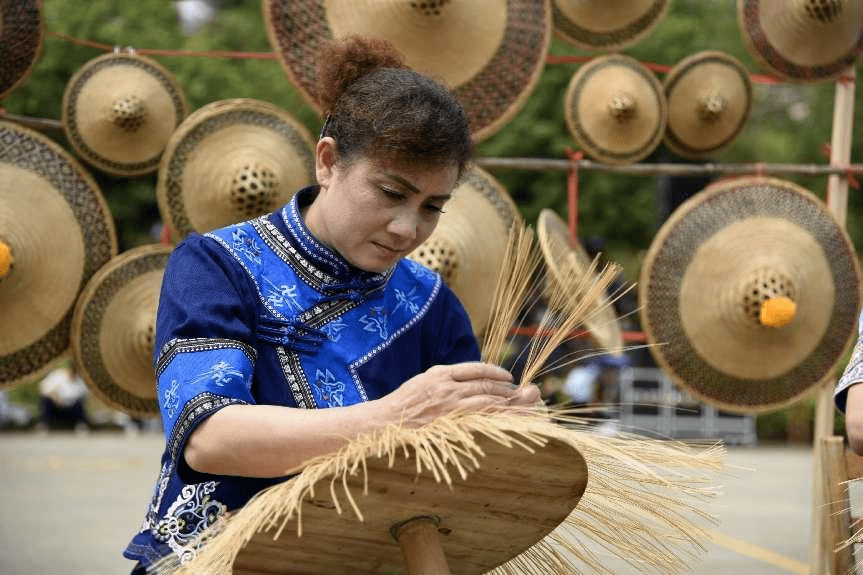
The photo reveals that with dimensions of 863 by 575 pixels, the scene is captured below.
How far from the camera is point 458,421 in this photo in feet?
4.61

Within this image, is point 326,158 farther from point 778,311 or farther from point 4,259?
point 778,311

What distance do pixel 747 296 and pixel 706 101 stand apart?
126 centimetres

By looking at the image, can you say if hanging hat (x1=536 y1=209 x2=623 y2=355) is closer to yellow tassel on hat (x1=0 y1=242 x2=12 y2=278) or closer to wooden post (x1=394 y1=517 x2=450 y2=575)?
yellow tassel on hat (x1=0 y1=242 x2=12 y2=278)

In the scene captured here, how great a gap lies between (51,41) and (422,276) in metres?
15.8

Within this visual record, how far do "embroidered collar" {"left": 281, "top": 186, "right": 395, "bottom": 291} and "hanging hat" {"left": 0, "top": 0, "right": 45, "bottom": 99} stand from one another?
2638 millimetres

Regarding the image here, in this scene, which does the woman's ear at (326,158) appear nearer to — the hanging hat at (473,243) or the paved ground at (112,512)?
the paved ground at (112,512)

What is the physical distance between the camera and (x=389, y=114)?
5.48ft

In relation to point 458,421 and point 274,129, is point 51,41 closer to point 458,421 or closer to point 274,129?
point 274,129

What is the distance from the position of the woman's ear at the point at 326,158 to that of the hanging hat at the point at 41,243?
2.54 meters

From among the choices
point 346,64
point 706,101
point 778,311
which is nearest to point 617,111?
point 706,101

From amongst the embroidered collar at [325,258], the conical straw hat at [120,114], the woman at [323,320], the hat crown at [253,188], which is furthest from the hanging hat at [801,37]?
the embroidered collar at [325,258]

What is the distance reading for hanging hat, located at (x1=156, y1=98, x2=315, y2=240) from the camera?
4488 mm

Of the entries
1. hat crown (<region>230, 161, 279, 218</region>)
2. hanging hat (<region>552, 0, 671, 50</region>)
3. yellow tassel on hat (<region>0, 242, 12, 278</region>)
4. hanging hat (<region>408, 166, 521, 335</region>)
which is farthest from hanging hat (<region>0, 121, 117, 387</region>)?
hanging hat (<region>552, 0, 671, 50</region>)

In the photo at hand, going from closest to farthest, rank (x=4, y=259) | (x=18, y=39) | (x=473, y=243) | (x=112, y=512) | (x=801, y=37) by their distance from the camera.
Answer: (x=4, y=259) < (x=18, y=39) < (x=473, y=243) < (x=801, y=37) < (x=112, y=512)
